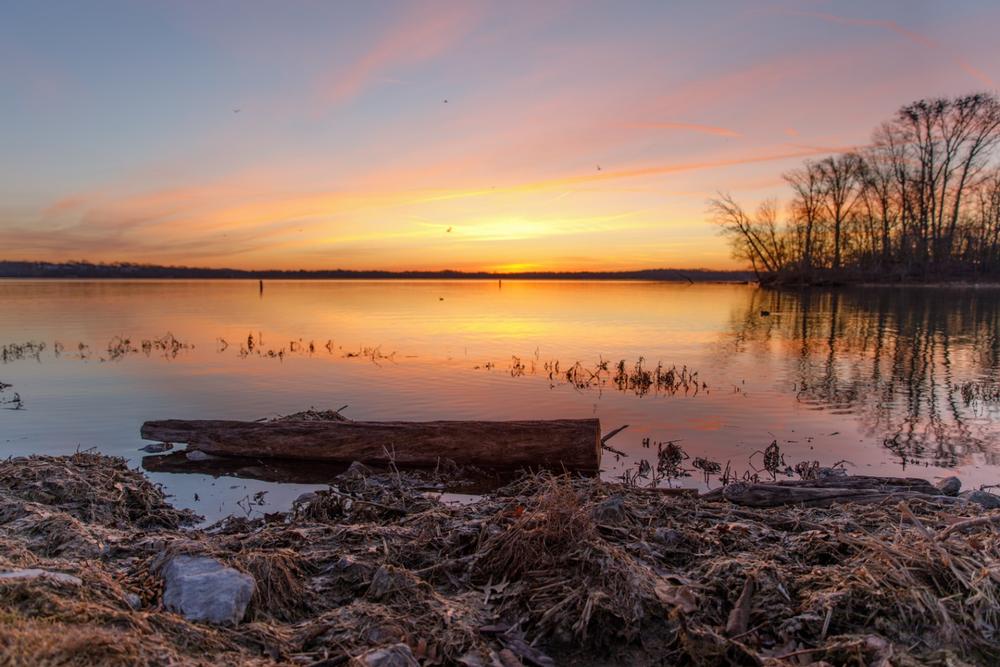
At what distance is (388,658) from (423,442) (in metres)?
6.29

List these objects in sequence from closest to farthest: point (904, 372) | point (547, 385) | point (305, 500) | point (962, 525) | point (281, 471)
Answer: point (962, 525) < point (305, 500) < point (281, 471) < point (547, 385) < point (904, 372)

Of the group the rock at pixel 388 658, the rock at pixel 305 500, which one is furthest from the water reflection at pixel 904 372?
the rock at pixel 388 658

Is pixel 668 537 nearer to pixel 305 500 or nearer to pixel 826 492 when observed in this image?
pixel 826 492

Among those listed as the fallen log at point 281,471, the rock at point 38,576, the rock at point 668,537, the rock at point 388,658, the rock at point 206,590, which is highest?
the rock at point 38,576

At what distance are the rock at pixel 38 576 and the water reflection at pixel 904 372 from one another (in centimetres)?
1195

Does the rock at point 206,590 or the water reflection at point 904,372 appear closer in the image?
the rock at point 206,590

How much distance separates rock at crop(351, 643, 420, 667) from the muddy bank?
0.04 feet

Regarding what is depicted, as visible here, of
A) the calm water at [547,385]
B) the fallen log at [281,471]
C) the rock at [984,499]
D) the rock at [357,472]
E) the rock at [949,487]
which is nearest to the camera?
the rock at [984,499]

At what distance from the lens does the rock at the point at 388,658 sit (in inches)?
138

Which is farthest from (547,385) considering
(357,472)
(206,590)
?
(206,590)

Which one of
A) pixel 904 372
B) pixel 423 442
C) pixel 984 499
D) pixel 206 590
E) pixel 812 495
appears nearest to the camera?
pixel 206 590

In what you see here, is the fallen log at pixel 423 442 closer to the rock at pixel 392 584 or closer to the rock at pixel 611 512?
the rock at pixel 611 512

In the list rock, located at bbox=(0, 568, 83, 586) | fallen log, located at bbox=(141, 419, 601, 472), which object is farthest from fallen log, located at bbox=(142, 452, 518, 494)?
rock, located at bbox=(0, 568, 83, 586)

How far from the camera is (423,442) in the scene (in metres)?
9.83
